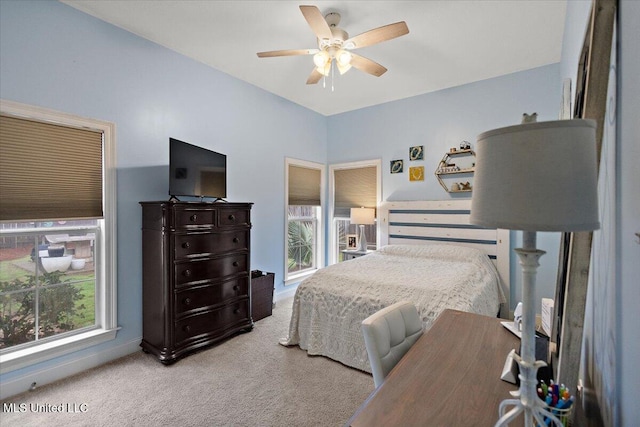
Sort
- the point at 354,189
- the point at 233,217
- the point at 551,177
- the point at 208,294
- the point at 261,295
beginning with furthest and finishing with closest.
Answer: the point at 354,189, the point at 261,295, the point at 233,217, the point at 208,294, the point at 551,177

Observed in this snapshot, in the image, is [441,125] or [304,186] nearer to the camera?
[441,125]

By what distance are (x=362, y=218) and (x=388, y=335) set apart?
318 cm

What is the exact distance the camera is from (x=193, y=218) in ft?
8.68

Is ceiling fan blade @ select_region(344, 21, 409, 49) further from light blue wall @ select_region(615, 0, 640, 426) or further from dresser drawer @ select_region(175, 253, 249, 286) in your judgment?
dresser drawer @ select_region(175, 253, 249, 286)

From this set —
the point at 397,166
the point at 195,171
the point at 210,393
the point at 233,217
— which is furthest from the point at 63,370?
the point at 397,166

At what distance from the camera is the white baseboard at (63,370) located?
204 centimetres

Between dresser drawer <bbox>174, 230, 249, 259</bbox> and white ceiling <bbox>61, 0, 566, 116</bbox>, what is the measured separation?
185cm

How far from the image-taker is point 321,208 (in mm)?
5098

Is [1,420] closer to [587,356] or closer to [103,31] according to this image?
[103,31]

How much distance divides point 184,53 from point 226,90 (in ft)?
1.88

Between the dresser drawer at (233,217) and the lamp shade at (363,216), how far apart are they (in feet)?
6.04

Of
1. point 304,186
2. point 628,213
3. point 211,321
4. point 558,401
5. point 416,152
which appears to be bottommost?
point 211,321

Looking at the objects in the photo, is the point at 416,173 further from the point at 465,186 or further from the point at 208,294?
the point at 208,294

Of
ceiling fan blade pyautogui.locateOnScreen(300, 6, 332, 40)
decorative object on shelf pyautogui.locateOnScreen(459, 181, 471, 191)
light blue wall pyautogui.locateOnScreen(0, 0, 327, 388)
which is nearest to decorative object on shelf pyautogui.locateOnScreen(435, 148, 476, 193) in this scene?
decorative object on shelf pyautogui.locateOnScreen(459, 181, 471, 191)
